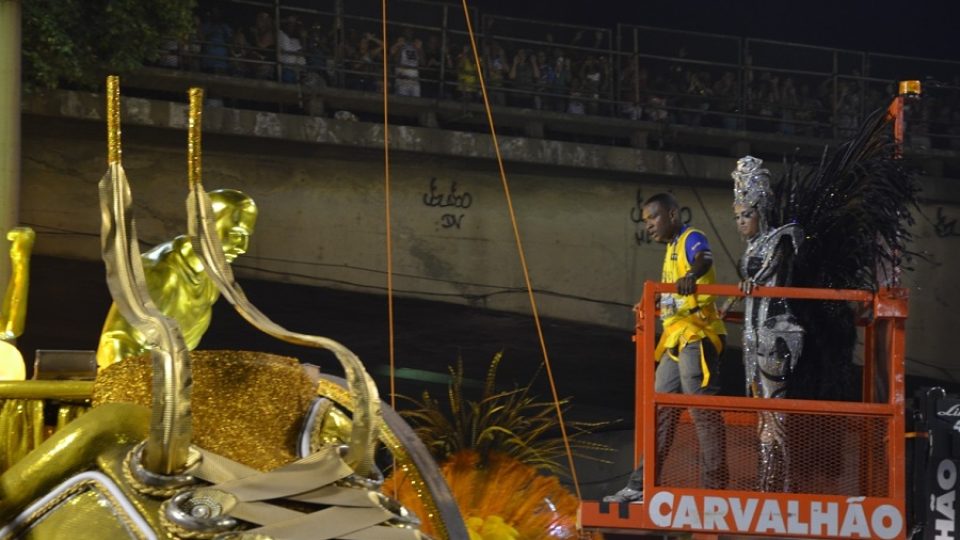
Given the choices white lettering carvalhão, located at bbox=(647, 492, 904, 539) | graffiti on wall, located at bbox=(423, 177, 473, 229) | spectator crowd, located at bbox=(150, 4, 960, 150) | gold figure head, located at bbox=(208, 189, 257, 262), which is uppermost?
spectator crowd, located at bbox=(150, 4, 960, 150)

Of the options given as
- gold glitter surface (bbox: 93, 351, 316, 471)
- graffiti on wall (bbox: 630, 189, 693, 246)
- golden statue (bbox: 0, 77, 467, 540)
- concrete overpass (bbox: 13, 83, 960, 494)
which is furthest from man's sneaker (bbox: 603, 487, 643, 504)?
graffiti on wall (bbox: 630, 189, 693, 246)

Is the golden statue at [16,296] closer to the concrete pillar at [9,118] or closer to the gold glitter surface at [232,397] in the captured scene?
the gold glitter surface at [232,397]

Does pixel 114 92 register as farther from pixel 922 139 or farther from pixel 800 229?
pixel 922 139

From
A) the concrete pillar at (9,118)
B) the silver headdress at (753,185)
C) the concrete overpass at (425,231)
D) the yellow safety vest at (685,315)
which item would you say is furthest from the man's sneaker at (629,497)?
the concrete overpass at (425,231)

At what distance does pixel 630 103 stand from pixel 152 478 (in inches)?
549

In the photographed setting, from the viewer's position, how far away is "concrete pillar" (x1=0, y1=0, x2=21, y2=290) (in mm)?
8055

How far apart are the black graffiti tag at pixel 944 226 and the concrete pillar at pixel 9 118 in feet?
35.0

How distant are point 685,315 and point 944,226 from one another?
32.4ft

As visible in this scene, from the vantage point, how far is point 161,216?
44.7ft

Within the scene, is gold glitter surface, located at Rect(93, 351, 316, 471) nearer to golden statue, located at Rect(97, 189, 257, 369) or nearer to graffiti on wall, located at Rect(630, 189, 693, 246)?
golden statue, located at Rect(97, 189, 257, 369)

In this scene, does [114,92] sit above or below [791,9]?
below

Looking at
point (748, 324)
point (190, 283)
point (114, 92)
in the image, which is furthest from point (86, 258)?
point (114, 92)

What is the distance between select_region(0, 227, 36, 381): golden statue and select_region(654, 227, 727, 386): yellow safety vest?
3802mm

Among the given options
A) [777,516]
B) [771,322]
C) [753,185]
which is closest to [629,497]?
[777,516]
